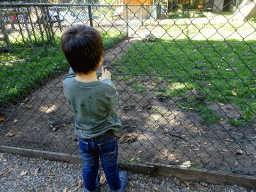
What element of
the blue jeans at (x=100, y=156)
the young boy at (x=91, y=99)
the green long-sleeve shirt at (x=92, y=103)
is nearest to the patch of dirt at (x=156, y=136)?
the blue jeans at (x=100, y=156)

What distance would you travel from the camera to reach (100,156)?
1637mm

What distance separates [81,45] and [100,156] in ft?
3.07

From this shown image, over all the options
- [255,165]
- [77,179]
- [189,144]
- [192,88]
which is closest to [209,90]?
[192,88]

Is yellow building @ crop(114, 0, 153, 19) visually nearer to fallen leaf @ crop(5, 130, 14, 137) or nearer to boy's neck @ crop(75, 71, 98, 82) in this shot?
boy's neck @ crop(75, 71, 98, 82)

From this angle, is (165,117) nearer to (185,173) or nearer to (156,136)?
(156,136)

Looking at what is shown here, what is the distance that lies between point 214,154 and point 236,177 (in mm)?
378

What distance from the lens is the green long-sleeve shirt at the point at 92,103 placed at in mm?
1321

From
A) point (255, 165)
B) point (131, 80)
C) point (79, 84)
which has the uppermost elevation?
point (79, 84)

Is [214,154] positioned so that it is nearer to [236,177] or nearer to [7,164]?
[236,177]

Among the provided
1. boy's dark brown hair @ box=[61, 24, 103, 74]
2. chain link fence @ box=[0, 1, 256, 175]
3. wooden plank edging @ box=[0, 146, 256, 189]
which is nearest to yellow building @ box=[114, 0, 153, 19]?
chain link fence @ box=[0, 1, 256, 175]

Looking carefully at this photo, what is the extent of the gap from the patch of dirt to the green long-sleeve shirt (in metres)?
0.85

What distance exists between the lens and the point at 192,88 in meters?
3.58

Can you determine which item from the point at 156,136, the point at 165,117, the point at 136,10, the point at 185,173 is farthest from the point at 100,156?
the point at 136,10

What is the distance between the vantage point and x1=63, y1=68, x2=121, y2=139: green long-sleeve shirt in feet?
4.33
